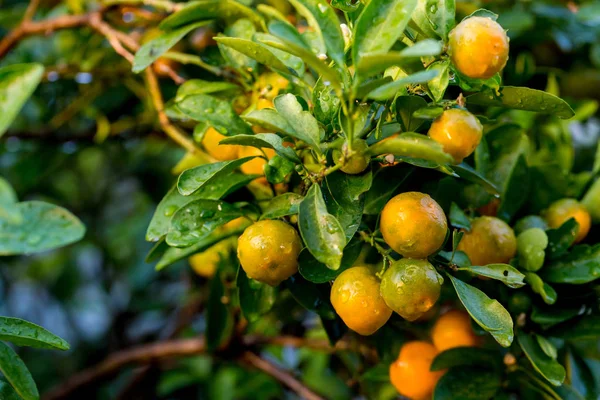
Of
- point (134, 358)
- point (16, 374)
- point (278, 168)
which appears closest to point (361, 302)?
point (278, 168)

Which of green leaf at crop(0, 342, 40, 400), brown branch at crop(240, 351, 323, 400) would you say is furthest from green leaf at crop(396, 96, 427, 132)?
brown branch at crop(240, 351, 323, 400)

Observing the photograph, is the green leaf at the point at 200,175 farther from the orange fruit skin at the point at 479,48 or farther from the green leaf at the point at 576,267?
the green leaf at the point at 576,267

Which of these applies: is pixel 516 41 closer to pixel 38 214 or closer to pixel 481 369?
pixel 481 369

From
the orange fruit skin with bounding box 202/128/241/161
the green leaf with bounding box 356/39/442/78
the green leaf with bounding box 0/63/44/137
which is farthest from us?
the orange fruit skin with bounding box 202/128/241/161

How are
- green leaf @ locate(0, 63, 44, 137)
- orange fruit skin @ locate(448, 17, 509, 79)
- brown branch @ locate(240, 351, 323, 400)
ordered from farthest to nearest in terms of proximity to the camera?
1. brown branch @ locate(240, 351, 323, 400)
2. green leaf @ locate(0, 63, 44, 137)
3. orange fruit skin @ locate(448, 17, 509, 79)

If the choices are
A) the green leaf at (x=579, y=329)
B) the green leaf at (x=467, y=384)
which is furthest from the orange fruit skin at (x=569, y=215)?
the green leaf at (x=467, y=384)

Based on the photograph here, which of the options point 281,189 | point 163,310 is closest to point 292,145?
point 281,189

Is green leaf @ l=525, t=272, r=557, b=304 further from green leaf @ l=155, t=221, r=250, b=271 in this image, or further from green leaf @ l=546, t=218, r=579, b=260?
green leaf @ l=155, t=221, r=250, b=271
